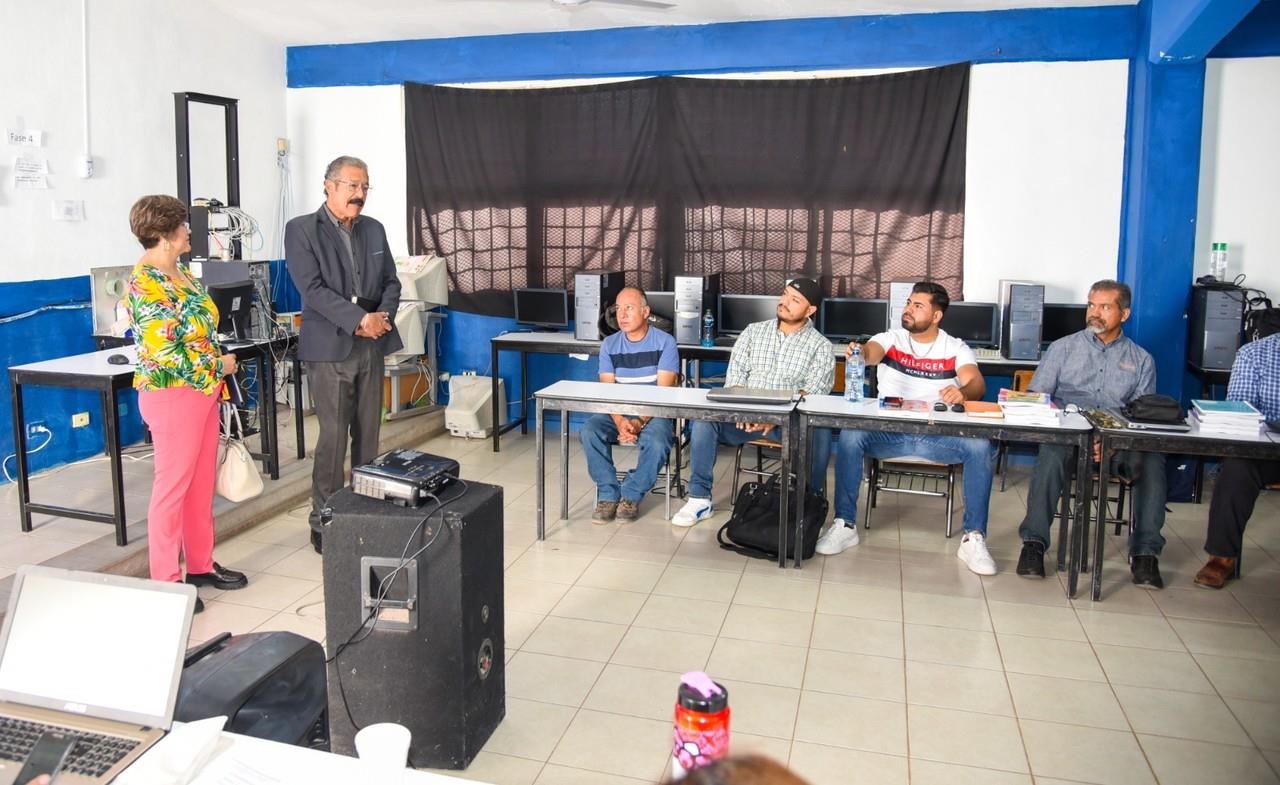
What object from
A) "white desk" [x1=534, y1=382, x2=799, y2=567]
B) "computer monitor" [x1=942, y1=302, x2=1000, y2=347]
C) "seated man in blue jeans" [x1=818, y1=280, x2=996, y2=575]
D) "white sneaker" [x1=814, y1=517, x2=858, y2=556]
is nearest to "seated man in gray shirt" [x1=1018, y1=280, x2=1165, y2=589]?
"seated man in blue jeans" [x1=818, y1=280, x2=996, y2=575]

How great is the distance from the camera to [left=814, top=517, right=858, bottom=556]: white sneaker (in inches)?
173

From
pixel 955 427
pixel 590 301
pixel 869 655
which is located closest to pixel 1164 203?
pixel 955 427

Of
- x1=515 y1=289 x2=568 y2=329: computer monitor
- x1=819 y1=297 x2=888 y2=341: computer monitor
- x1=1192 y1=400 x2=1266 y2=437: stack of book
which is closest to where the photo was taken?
x1=1192 y1=400 x2=1266 y2=437: stack of book

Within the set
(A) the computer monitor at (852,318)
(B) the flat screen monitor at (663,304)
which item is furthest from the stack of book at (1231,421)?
(B) the flat screen monitor at (663,304)

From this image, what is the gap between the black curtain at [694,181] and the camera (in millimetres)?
5992

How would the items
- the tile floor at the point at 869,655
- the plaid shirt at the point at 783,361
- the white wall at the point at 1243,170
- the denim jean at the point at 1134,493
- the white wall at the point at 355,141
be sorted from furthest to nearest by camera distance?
1. the white wall at the point at 355,141
2. the white wall at the point at 1243,170
3. the plaid shirt at the point at 783,361
4. the denim jean at the point at 1134,493
5. the tile floor at the point at 869,655

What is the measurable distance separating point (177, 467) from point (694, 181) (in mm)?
3810

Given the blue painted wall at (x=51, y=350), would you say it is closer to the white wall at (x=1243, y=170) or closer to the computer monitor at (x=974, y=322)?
the computer monitor at (x=974, y=322)

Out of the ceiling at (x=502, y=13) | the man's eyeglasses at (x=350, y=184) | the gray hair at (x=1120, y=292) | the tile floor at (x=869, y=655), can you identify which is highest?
the ceiling at (x=502, y=13)

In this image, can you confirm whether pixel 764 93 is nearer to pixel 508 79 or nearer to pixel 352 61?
pixel 508 79

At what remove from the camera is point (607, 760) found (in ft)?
8.87

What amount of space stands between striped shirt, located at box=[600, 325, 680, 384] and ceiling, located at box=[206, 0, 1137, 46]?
206cm

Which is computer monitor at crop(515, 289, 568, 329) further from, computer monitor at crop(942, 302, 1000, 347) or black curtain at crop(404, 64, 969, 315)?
computer monitor at crop(942, 302, 1000, 347)

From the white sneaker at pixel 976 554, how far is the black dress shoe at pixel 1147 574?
1.80 feet
